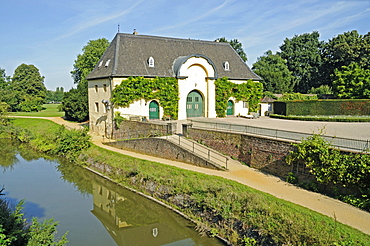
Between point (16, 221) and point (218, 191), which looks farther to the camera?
point (218, 191)

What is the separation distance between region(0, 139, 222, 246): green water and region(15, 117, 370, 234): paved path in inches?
136

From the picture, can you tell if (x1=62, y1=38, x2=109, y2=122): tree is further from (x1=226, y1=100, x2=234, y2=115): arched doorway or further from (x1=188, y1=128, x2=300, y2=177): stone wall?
(x1=188, y1=128, x2=300, y2=177): stone wall

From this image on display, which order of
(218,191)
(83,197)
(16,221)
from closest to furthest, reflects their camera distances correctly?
1. (16,221)
2. (218,191)
3. (83,197)

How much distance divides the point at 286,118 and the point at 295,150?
1641cm

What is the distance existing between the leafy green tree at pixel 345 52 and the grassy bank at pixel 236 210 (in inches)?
1471

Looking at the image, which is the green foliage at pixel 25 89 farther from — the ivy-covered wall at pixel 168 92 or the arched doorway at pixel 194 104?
the arched doorway at pixel 194 104

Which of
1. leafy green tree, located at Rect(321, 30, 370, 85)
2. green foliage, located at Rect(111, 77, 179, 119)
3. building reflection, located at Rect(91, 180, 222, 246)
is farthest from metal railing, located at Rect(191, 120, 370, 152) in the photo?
leafy green tree, located at Rect(321, 30, 370, 85)

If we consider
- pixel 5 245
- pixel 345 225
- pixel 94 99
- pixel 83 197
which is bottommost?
pixel 83 197

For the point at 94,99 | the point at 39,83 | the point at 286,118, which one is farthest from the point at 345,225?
the point at 39,83

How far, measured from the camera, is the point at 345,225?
1038 centimetres

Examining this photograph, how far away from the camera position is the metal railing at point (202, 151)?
1841cm

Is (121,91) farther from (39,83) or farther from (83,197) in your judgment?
(39,83)

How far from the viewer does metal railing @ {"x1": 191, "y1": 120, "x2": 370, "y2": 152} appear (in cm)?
1332

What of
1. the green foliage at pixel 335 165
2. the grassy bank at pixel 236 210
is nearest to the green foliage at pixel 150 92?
the grassy bank at pixel 236 210
